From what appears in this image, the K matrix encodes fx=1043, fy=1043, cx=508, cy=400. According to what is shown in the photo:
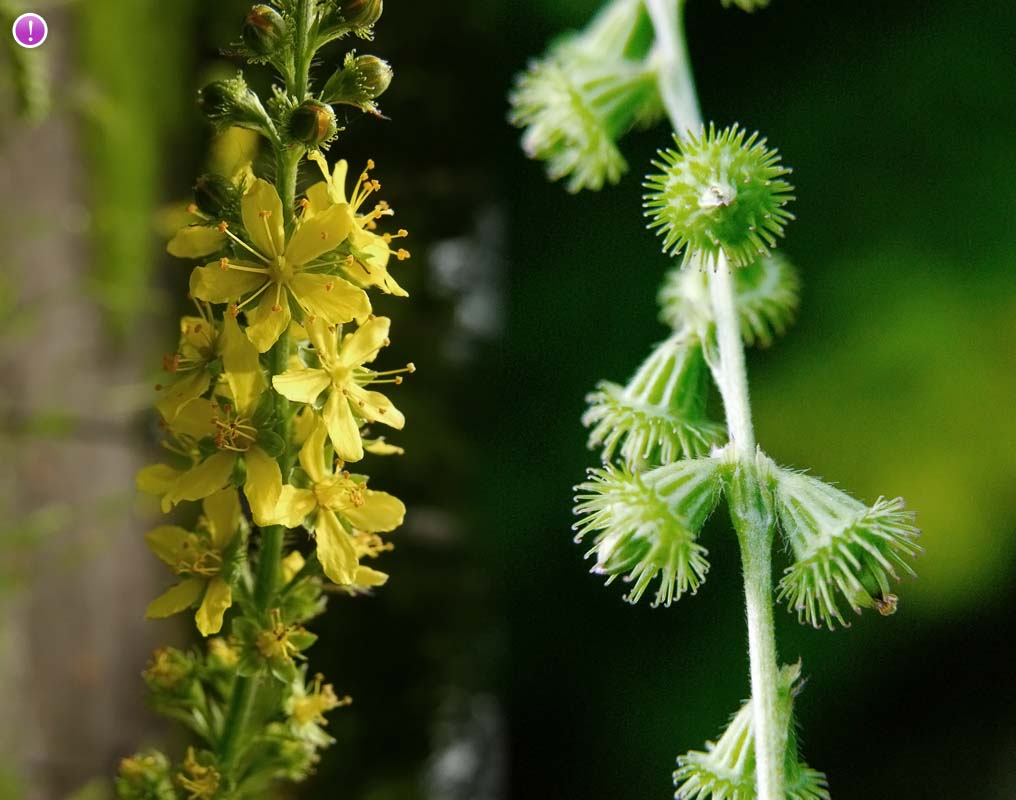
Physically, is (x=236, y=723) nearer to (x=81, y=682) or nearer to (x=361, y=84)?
(x=361, y=84)

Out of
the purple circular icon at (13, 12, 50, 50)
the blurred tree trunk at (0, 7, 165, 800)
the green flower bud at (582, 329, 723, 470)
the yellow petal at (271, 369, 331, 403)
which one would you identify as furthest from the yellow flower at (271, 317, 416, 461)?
the blurred tree trunk at (0, 7, 165, 800)

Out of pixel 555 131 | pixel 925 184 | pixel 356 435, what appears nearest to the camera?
pixel 356 435

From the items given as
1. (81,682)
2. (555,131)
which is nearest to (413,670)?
(81,682)

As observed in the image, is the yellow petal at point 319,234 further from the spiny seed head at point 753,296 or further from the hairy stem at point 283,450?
the spiny seed head at point 753,296

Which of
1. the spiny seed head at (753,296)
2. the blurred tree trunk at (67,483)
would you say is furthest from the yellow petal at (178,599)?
the blurred tree trunk at (67,483)

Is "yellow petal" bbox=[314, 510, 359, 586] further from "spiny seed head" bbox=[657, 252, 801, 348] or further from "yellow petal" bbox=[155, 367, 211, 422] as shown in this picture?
"spiny seed head" bbox=[657, 252, 801, 348]

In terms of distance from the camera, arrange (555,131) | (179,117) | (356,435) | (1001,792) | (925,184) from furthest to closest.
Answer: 1. (179,117)
2. (1001,792)
3. (925,184)
4. (555,131)
5. (356,435)

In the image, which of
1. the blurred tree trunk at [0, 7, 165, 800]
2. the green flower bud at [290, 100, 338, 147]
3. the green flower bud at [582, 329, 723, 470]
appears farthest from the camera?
the blurred tree trunk at [0, 7, 165, 800]
